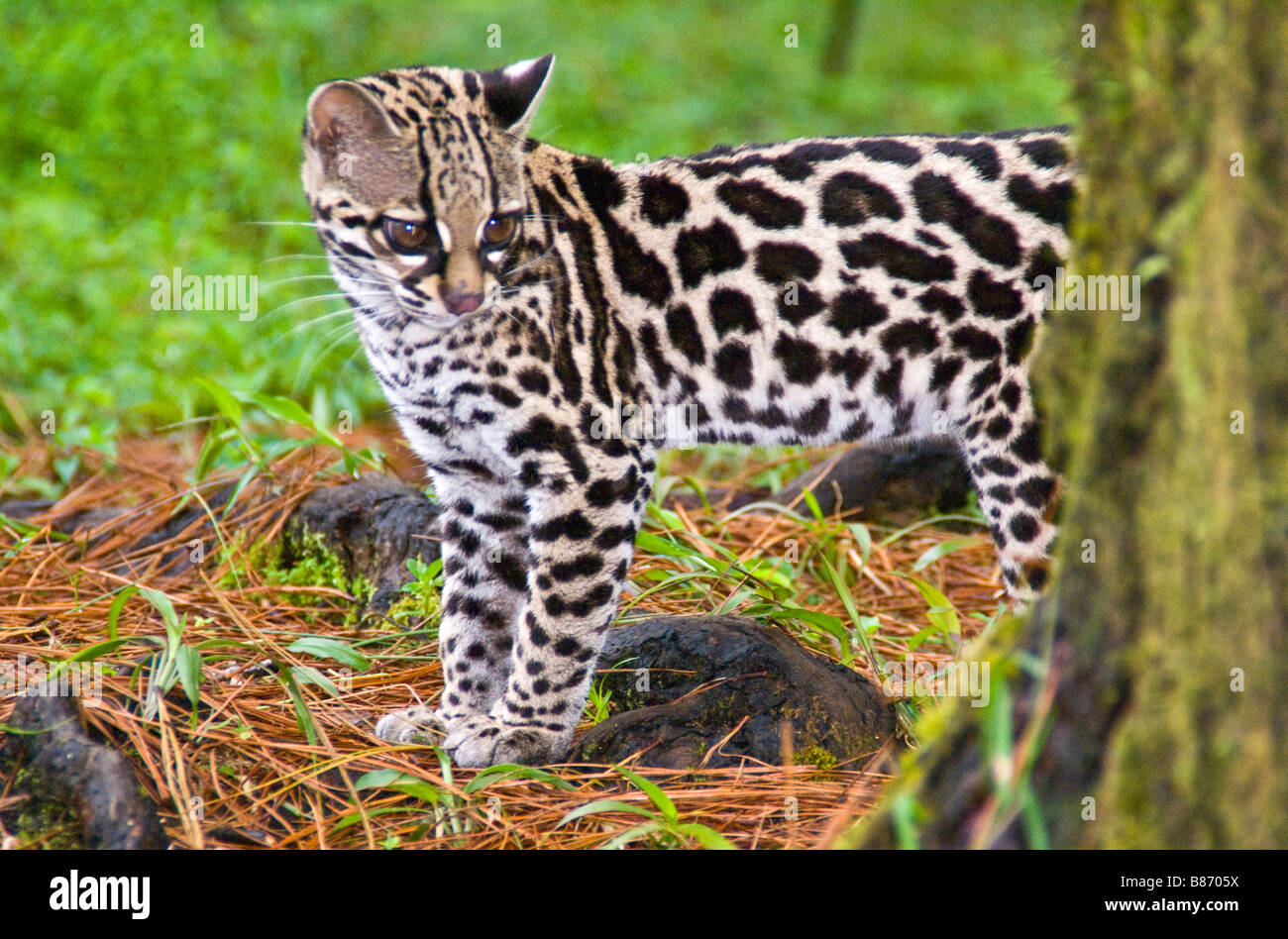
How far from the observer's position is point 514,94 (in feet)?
13.2

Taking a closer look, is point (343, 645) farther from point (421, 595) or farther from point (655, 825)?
point (655, 825)

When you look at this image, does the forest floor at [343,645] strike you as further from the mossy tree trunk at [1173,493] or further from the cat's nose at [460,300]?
the cat's nose at [460,300]

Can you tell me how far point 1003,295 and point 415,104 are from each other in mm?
2170

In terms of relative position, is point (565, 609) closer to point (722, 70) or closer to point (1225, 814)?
point (1225, 814)

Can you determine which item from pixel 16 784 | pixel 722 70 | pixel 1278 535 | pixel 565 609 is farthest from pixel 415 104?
pixel 722 70

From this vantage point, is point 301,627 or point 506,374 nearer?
point 506,374

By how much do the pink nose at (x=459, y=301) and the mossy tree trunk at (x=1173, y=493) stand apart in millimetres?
2128

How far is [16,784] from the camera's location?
3.10 m

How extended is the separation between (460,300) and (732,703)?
1.59m

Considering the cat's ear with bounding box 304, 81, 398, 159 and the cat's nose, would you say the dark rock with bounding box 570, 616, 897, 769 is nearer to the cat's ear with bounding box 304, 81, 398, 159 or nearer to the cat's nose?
the cat's nose

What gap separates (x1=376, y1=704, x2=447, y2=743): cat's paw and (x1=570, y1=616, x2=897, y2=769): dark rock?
1.74 feet
